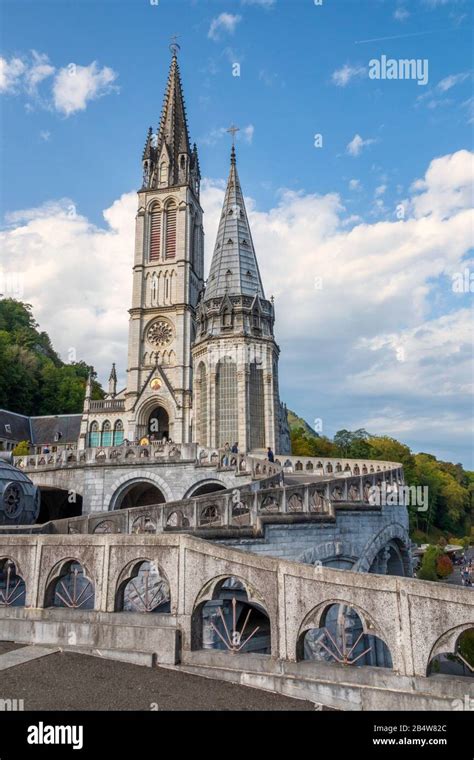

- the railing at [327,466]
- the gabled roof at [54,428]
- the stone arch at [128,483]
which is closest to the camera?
the stone arch at [128,483]

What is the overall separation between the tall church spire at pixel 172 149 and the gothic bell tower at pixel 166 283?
121 millimetres

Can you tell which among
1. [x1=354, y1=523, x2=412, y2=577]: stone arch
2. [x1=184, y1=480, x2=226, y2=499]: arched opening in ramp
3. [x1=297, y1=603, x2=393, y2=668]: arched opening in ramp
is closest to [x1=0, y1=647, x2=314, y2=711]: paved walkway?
[x1=297, y1=603, x2=393, y2=668]: arched opening in ramp

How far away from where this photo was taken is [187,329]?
196 feet

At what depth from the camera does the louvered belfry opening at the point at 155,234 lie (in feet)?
210

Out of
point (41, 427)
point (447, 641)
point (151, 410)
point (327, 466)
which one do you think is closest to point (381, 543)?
Result: point (327, 466)

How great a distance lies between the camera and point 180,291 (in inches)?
2392

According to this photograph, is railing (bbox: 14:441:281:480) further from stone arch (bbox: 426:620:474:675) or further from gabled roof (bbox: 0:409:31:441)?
gabled roof (bbox: 0:409:31:441)

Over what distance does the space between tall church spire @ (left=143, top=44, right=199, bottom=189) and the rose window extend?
17.8 metres

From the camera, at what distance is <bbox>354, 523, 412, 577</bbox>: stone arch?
1892 cm

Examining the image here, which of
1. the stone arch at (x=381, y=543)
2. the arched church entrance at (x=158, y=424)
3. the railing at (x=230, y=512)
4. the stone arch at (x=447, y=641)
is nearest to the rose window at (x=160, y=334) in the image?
the arched church entrance at (x=158, y=424)

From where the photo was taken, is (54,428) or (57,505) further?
(54,428)

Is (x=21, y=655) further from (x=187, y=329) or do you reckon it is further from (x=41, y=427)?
(x=41, y=427)

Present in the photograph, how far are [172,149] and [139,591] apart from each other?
6438cm

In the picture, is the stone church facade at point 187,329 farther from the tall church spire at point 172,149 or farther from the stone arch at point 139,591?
the stone arch at point 139,591
